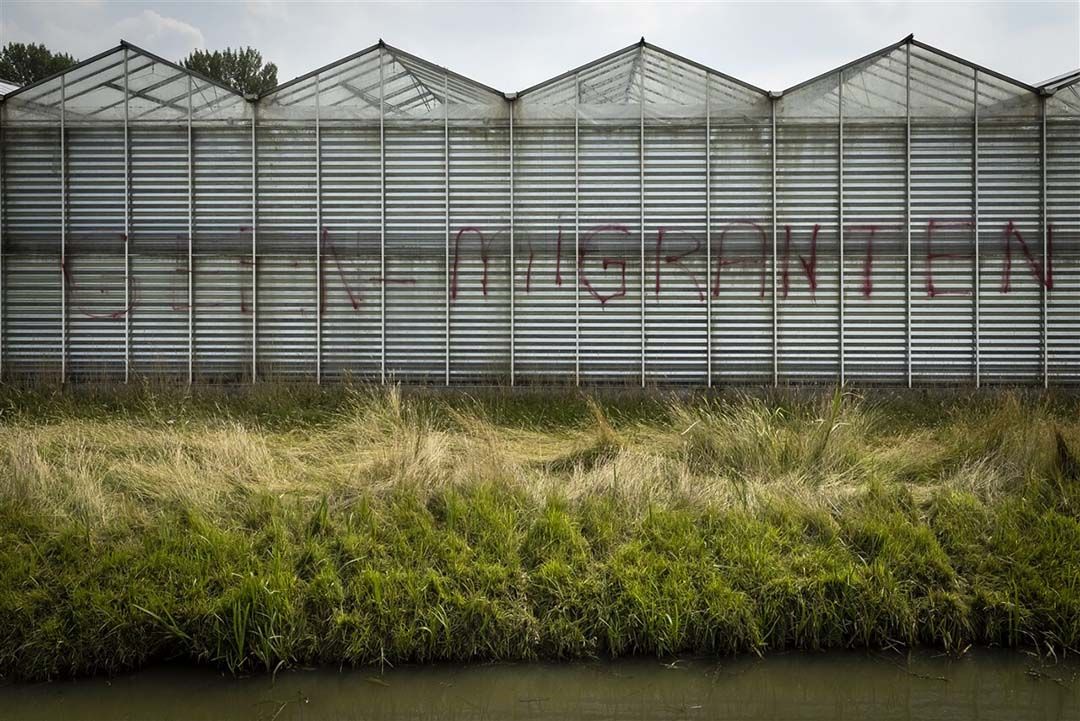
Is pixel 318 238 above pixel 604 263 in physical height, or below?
above

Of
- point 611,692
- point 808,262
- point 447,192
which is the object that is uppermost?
point 447,192

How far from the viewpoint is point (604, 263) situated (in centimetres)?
1372

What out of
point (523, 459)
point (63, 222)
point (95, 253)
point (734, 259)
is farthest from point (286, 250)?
point (523, 459)

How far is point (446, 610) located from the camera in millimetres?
6066

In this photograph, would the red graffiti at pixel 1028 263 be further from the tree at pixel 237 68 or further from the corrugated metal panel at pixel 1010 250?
the tree at pixel 237 68

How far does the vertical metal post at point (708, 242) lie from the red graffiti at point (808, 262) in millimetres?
1019

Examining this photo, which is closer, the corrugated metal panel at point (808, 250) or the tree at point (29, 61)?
the corrugated metal panel at point (808, 250)

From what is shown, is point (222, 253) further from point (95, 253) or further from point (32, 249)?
point (32, 249)

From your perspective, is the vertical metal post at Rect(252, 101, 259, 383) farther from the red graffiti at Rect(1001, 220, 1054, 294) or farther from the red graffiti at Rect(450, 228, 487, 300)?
the red graffiti at Rect(1001, 220, 1054, 294)

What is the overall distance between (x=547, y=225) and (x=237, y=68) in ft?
106

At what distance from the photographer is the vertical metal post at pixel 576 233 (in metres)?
13.6

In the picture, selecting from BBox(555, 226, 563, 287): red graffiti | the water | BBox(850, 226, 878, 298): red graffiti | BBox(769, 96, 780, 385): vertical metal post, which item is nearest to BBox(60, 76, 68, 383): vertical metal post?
BBox(555, 226, 563, 287): red graffiti

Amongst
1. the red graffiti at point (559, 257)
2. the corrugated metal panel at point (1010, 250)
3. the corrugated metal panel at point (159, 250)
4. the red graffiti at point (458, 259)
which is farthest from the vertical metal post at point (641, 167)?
the corrugated metal panel at point (159, 250)

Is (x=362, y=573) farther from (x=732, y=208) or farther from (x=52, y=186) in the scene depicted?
(x=52, y=186)
